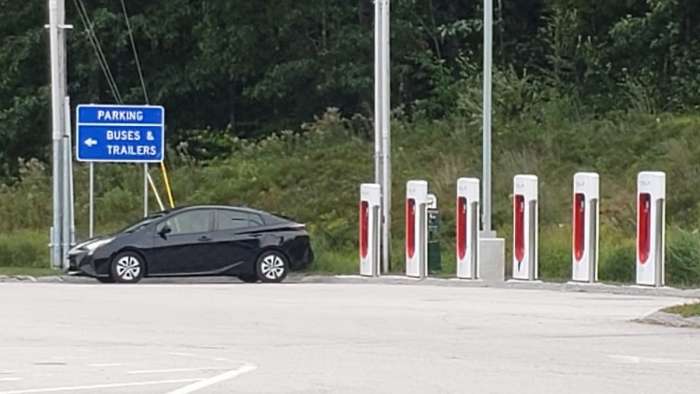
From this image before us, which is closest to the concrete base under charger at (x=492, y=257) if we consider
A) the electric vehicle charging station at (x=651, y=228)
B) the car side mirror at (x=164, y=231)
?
the electric vehicle charging station at (x=651, y=228)

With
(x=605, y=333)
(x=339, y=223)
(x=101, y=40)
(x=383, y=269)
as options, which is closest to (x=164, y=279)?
(x=383, y=269)

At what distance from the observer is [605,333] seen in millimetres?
18266

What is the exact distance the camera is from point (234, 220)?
29.7 meters

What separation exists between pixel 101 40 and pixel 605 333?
109ft

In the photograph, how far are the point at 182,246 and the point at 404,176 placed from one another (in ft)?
33.8

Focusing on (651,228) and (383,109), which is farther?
(383,109)

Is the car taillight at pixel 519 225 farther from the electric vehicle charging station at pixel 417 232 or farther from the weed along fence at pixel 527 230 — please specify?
the electric vehicle charging station at pixel 417 232

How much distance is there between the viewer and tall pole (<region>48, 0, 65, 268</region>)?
108ft

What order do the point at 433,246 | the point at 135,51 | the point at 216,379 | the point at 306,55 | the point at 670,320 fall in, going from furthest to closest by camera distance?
1. the point at 135,51
2. the point at 306,55
3. the point at 433,246
4. the point at 670,320
5. the point at 216,379

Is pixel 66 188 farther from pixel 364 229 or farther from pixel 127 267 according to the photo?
pixel 364 229

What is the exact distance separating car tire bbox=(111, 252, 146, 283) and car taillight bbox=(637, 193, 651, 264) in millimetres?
8634

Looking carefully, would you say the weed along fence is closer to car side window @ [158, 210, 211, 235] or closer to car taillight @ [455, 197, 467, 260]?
car taillight @ [455, 197, 467, 260]

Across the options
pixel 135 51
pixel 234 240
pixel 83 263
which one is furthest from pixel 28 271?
pixel 135 51

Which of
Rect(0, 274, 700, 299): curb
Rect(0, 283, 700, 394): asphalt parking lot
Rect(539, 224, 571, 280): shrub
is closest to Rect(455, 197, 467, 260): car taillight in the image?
Rect(0, 274, 700, 299): curb
